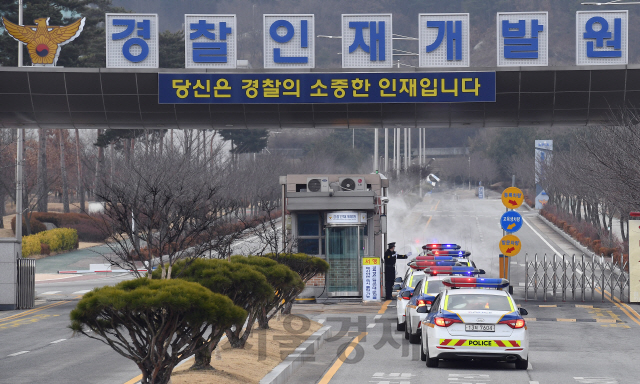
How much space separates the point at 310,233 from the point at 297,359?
15903 millimetres

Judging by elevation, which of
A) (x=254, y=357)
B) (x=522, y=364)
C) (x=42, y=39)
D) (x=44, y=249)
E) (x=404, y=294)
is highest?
(x=42, y=39)

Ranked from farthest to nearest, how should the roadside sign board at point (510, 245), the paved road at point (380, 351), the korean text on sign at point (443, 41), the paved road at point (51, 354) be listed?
the roadside sign board at point (510, 245) < the korean text on sign at point (443, 41) < the paved road at point (51, 354) < the paved road at point (380, 351)

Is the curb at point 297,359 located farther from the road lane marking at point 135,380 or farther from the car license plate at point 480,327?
the car license plate at point 480,327

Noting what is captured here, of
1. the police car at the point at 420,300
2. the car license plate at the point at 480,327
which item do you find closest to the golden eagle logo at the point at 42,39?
the police car at the point at 420,300

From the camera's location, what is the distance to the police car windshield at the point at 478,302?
14.7 meters

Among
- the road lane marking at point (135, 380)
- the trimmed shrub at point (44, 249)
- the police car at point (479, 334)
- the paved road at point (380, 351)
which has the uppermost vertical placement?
the police car at point (479, 334)

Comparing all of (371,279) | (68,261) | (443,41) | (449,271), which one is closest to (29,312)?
(371,279)

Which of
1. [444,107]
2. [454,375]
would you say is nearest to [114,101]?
[444,107]

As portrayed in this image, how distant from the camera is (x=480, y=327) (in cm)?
1427

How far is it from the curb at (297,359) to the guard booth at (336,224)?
986 cm

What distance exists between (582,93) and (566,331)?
25.9ft

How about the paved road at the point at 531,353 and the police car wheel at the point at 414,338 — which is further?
the police car wheel at the point at 414,338

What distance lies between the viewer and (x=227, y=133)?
9100 cm

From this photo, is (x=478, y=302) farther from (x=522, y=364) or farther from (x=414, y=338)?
(x=414, y=338)
